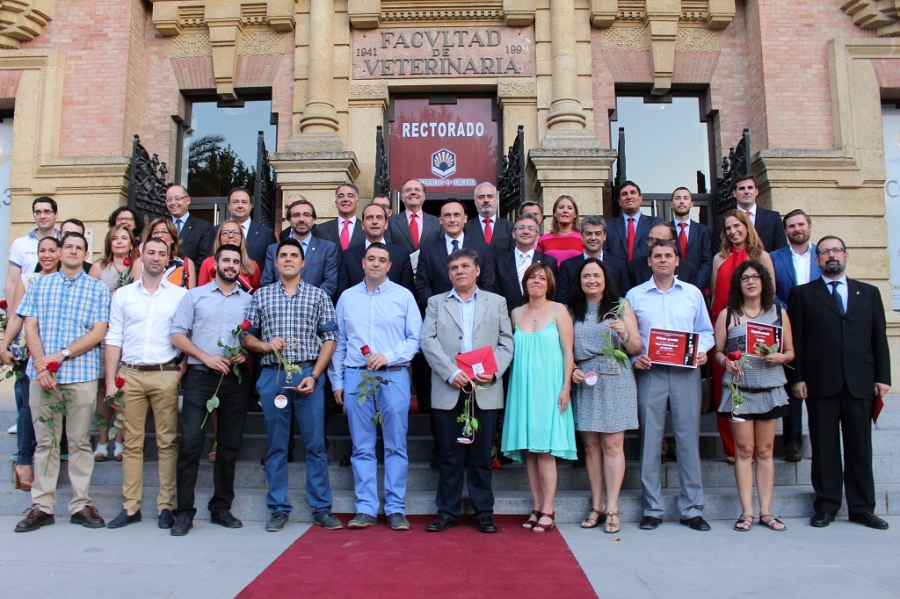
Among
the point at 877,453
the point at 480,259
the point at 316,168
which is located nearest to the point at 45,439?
the point at 480,259

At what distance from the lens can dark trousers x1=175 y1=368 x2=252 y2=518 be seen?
5441mm

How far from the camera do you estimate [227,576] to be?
14.0 ft

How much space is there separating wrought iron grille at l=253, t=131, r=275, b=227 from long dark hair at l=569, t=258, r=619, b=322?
18.0 feet

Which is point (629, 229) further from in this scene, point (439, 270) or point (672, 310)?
point (439, 270)

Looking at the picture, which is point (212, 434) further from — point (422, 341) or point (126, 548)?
point (422, 341)

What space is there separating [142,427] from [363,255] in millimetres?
2357

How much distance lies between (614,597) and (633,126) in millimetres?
9000

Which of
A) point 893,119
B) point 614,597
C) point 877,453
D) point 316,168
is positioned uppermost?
point 893,119

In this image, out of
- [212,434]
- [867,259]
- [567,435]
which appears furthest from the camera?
[867,259]

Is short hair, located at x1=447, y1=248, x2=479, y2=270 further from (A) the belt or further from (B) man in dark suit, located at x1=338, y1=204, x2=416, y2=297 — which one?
(A) the belt

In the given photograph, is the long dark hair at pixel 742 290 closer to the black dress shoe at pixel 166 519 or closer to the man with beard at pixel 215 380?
the man with beard at pixel 215 380

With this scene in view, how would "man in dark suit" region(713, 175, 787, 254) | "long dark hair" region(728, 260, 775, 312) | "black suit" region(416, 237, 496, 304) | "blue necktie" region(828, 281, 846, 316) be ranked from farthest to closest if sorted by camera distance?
"man in dark suit" region(713, 175, 787, 254), "black suit" region(416, 237, 496, 304), "blue necktie" region(828, 281, 846, 316), "long dark hair" region(728, 260, 775, 312)

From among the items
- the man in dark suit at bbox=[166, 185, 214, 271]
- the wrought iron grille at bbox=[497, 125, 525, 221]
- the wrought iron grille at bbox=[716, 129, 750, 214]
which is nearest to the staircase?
the man in dark suit at bbox=[166, 185, 214, 271]

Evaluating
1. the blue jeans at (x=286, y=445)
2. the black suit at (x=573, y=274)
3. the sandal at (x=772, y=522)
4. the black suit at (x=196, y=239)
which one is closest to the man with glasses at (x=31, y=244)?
the black suit at (x=196, y=239)
